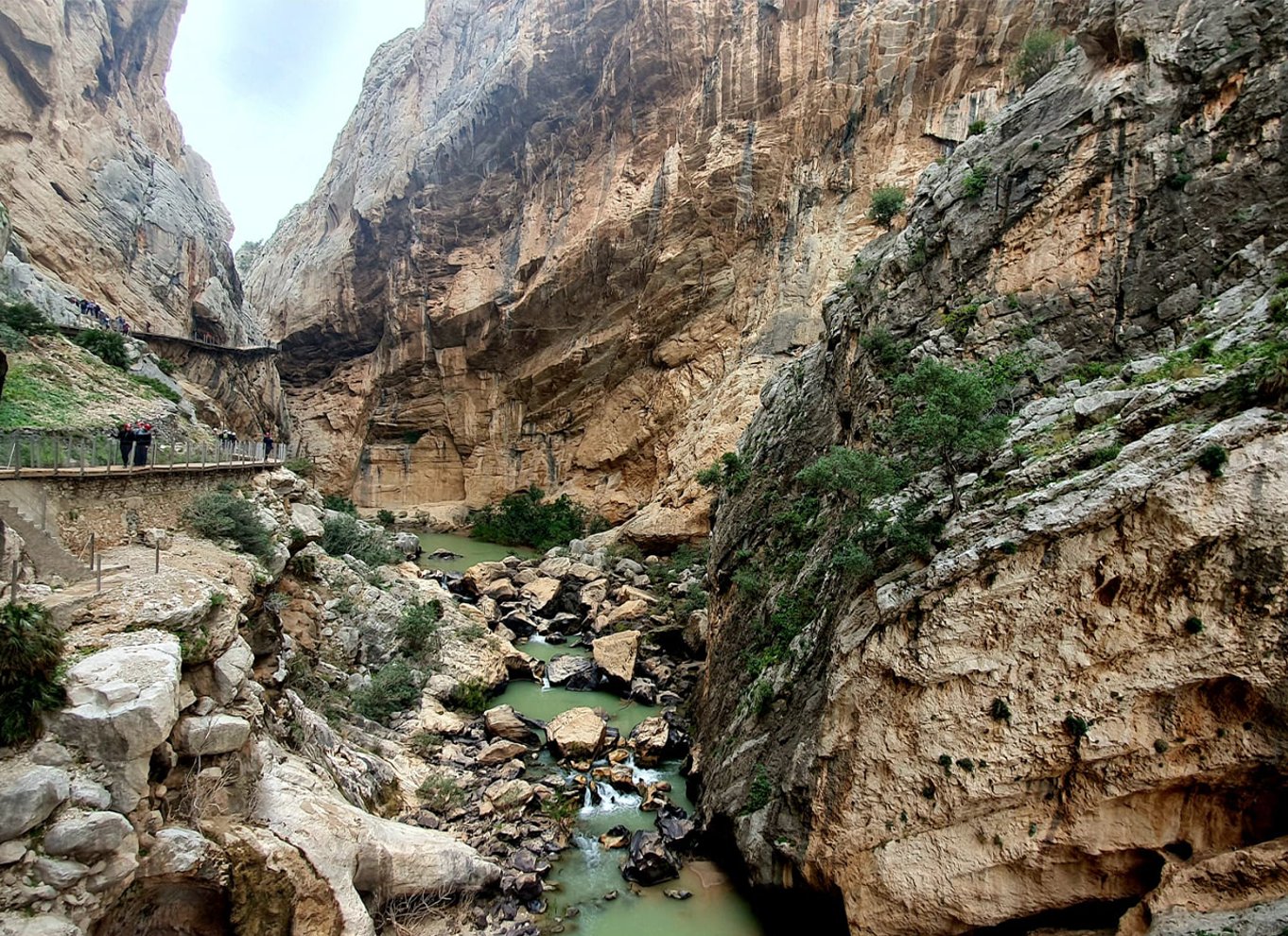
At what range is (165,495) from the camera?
42.6ft

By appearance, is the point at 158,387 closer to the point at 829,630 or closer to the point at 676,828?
the point at 676,828

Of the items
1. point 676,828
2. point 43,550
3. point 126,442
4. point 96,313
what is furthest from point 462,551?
point 43,550

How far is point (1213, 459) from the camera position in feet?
21.6

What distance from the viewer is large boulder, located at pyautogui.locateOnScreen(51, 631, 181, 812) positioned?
6.04m

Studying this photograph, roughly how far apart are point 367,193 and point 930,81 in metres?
39.0

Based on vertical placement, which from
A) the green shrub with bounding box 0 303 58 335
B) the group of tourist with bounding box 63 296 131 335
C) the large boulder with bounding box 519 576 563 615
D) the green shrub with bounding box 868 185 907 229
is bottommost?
the large boulder with bounding box 519 576 563 615

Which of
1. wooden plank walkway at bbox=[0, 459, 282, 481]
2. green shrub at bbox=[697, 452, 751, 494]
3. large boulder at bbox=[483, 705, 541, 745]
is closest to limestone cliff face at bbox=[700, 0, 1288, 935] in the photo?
green shrub at bbox=[697, 452, 751, 494]

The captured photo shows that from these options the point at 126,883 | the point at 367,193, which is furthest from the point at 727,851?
the point at 367,193

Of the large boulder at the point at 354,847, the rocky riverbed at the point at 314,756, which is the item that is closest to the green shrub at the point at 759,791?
the rocky riverbed at the point at 314,756

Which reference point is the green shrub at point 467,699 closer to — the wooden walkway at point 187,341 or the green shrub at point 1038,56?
the wooden walkway at point 187,341

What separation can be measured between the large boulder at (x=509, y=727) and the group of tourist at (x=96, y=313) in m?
22.0

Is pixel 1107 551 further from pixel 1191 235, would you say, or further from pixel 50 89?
pixel 50 89

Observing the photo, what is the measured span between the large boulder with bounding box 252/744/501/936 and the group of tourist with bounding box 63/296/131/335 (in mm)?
24796

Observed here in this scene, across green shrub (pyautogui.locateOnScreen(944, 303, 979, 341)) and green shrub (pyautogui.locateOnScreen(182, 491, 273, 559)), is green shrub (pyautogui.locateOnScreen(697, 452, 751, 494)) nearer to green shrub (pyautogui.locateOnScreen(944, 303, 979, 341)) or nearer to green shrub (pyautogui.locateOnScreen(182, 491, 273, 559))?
green shrub (pyautogui.locateOnScreen(944, 303, 979, 341))
